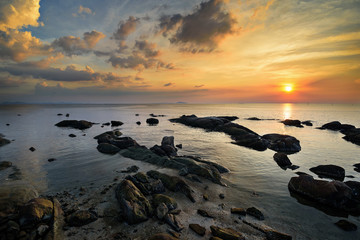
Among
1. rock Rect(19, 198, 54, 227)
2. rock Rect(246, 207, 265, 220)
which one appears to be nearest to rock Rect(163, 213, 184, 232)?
rock Rect(246, 207, 265, 220)

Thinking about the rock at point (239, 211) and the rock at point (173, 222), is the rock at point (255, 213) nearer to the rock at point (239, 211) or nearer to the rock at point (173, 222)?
the rock at point (239, 211)

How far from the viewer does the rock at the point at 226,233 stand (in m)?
6.97

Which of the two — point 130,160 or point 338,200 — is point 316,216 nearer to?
point 338,200

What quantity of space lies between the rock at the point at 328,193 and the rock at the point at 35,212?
15.1 m

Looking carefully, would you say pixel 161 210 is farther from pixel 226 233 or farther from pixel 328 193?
pixel 328 193

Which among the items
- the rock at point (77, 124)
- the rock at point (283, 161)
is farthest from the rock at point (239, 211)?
the rock at point (77, 124)

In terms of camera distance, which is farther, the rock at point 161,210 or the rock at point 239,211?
the rock at point 239,211

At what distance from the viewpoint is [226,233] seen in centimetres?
708

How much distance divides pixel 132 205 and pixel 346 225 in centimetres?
1109

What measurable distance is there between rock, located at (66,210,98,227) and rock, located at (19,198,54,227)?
914 millimetres

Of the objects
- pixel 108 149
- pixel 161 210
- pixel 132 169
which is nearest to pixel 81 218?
pixel 161 210

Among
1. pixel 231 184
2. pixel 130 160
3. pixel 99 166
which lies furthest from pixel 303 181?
pixel 99 166

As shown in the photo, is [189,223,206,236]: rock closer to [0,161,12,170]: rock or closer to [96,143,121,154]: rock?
[96,143,121,154]: rock

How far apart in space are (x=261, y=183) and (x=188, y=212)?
7.54m
